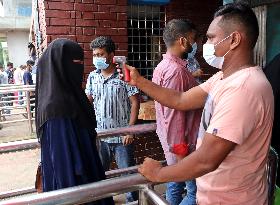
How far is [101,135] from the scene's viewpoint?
84.6 inches

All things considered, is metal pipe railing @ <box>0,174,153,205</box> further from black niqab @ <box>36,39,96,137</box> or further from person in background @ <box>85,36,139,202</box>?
person in background @ <box>85,36,139,202</box>

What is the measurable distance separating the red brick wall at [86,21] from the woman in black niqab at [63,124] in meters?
2.05

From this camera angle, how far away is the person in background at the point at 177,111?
2.34m

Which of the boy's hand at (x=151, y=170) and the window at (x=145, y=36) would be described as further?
the window at (x=145, y=36)

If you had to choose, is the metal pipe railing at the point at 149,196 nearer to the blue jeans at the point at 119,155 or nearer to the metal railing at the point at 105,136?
the metal railing at the point at 105,136

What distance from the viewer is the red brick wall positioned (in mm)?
3699

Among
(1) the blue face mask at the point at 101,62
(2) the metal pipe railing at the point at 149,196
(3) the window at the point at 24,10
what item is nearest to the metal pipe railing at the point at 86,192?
(2) the metal pipe railing at the point at 149,196

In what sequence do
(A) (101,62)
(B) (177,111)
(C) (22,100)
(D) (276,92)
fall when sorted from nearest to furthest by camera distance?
(D) (276,92), (B) (177,111), (A) (101,62), (C) (22,100)

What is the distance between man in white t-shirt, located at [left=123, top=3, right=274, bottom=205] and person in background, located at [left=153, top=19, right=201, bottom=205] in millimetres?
778

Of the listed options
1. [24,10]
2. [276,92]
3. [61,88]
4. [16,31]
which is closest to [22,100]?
[61,88]

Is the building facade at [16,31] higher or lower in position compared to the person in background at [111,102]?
higher

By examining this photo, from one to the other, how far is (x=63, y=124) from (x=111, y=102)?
4.68 ft

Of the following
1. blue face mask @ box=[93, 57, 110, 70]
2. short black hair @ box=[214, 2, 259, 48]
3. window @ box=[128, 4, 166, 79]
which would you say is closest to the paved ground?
blue face mask @ box=[93, 57, 110, 70]

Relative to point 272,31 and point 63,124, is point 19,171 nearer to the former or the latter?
point 63,124
